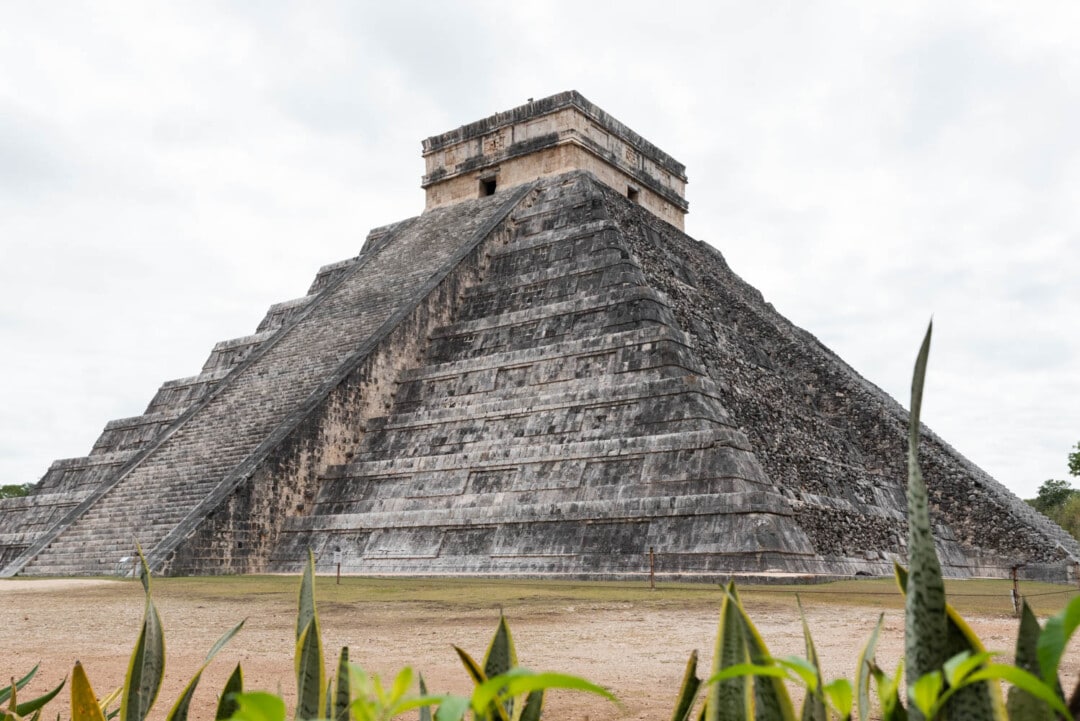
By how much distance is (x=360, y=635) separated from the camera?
6.55 m

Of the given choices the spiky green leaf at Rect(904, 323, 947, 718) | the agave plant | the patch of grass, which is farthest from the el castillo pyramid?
the spiky green leaf at Rect(904, 323, 947, 718)

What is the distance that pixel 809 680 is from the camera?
3.30 ft

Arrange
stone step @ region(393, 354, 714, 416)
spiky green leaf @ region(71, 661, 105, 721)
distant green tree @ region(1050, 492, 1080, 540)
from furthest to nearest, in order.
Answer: distant green tree @ region(1050, 492, 1080, 540) → stone step @ region(393, 354, 714, 416) → spiky green leaf @ region(71, 661, 105, 721)

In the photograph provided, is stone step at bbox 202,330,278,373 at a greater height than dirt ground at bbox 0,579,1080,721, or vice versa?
stone step at bbox 202,330,278,373

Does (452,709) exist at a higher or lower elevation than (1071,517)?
lower

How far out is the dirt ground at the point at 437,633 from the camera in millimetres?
4707

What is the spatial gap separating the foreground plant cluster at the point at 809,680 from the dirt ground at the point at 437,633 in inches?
91.0

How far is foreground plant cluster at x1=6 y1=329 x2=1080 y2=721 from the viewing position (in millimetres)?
849

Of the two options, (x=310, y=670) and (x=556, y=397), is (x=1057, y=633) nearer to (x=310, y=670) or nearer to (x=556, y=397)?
(x=310, y=670)

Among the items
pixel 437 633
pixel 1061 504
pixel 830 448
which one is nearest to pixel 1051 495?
pixel 1061 504

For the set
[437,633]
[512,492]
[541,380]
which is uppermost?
[541,380]

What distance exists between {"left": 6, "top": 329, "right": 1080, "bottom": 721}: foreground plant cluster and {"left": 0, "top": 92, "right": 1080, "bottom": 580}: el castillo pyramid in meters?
9.18

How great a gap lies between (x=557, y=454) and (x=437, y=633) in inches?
237

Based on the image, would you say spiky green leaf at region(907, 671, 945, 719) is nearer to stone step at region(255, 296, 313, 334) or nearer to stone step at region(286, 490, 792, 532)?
stone step at region(286, 490, 792, 532)
